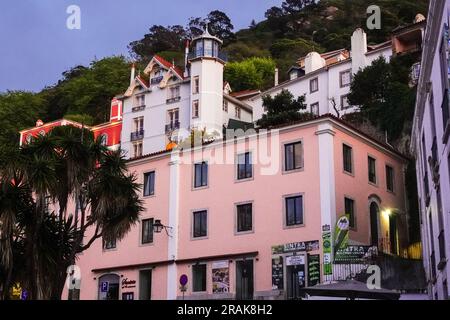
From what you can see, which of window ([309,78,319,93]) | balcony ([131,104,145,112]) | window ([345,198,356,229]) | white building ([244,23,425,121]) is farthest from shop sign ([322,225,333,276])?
balcony ([131,104,145,112])

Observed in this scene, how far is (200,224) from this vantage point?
36.2 meters

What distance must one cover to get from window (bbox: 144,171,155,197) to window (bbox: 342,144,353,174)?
11.7m

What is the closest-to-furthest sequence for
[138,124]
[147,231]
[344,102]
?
[147,231] < [344,102] < [138,124]

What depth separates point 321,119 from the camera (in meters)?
33.0

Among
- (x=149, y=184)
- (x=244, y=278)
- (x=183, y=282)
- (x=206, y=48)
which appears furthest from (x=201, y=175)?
(x=206, y=48)

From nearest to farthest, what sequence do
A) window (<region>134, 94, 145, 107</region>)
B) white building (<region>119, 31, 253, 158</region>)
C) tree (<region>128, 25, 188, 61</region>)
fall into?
white building (<region>119, 31, 253, 158</region>), window (<region>134, 94, 145, 107</region>), tree (<region>128, 25, 188, 61</region>)

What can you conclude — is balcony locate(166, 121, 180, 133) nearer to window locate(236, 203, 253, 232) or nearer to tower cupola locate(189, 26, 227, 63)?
tower cupola locate(189, 26, 227, 63)

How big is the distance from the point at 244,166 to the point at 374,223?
7776mm

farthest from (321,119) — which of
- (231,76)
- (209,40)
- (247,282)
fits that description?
(231,76)

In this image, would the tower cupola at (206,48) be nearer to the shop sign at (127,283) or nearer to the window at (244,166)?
the window at (244,166)

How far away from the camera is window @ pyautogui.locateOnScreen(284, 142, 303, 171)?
33.7 metres

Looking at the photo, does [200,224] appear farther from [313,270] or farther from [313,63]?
[313,63]

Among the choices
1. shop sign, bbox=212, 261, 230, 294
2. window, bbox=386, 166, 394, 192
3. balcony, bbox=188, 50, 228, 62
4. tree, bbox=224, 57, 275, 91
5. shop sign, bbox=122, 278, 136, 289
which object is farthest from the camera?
tree, bbox=224, 57, 275, 91
